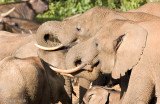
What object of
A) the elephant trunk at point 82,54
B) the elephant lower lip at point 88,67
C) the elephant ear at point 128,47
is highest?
the elephant ear at point 128,47

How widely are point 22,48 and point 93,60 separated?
1.98 metres

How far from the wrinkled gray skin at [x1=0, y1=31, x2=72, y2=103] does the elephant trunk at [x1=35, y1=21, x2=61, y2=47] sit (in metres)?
0.14

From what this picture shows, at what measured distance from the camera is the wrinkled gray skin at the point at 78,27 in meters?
5.59

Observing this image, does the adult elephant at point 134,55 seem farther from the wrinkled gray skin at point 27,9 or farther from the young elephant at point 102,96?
the wrinkled gray skin at point 27,9

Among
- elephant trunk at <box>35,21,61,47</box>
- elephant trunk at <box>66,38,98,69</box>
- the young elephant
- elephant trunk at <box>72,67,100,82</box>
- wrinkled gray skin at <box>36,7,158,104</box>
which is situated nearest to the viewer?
elephant trunk at <box>66,38,98,69</box>

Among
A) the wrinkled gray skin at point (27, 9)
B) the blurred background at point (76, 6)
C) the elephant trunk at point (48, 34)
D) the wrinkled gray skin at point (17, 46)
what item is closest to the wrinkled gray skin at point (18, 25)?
the blurred background at point (76, 6)

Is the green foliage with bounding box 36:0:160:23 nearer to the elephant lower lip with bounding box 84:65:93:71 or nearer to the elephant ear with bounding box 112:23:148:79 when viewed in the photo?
the elephant lower lip with bounding box 84:65:93:71

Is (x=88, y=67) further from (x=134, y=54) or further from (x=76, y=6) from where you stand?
(x=76, y=6)

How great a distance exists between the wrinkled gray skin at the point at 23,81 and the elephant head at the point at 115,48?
19.9 inches

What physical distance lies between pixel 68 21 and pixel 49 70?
629 mm

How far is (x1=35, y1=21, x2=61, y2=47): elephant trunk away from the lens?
6.00 meters

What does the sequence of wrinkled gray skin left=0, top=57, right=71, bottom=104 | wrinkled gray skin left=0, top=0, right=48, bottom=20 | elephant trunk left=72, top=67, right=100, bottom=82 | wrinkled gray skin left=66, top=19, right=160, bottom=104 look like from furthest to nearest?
wrinkled gray skin left=0, top=0, right=48, bottom=20 < wrinkled gray skin left=0, top=57, right=71, bottom=104 < elephant trunk left=72, top=67, right=100, bottom=82 < wrinkled gray skin left=66, top=19, right=160, bottom=104

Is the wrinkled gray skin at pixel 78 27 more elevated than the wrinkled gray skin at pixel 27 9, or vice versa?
the wrinkled gray skin at pixel 78 27

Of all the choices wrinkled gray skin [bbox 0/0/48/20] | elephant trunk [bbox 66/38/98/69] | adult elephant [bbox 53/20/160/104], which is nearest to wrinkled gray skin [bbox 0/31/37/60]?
elephant trunk [bbox 66/38/98/69]
